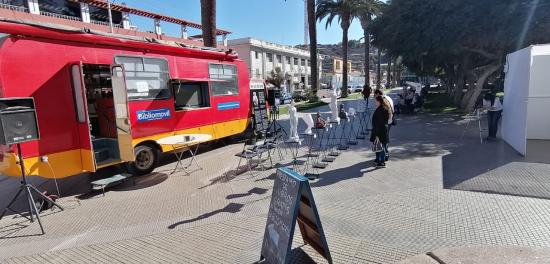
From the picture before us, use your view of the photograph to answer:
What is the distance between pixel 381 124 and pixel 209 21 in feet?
29.1

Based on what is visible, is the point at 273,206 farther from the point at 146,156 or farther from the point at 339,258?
the point at 146,156

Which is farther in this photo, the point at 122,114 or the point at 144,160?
the point at 144,160

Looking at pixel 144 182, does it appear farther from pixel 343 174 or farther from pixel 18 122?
pixel 343 174

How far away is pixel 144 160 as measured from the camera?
7.90 m

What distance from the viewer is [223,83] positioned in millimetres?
10391

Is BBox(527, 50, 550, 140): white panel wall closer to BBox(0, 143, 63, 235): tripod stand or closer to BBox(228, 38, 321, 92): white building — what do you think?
BBox(0, 143, 63, 235): tripod stand

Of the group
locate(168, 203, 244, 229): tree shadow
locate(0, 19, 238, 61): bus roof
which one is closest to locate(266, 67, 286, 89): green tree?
locate(0, 19, 238, 61): bus roof

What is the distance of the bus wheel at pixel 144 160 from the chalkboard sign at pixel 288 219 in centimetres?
491

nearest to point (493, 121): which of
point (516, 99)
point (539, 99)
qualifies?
point (539, 99)

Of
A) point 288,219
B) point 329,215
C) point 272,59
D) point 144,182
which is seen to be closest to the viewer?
point 288,219

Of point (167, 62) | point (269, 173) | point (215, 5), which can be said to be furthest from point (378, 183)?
point (215, 5)

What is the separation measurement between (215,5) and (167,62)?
6.28 meters

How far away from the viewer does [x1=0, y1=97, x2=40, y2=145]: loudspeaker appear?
4660 mm

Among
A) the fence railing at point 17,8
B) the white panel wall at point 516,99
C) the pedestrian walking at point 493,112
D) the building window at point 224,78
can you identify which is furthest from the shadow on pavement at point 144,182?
the fence railing at point 17,8
